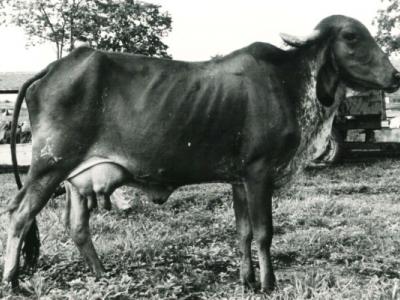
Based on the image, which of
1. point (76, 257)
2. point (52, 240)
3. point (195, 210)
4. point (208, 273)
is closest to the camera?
point (208, 273)

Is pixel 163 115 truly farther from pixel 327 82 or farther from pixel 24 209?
pixel 327 82

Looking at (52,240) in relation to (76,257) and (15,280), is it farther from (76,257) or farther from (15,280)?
(15,280)

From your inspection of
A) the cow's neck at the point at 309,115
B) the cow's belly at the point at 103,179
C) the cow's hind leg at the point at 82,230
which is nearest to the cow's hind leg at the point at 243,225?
the cow's neck at the point at 309,115

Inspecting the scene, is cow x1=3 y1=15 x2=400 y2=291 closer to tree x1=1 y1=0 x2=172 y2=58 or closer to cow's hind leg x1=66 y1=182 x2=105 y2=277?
cow's hind leg x1=66 y1=182 x2=105 y2=277

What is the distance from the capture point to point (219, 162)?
466 cm

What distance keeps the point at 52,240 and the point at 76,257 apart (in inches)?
23.9

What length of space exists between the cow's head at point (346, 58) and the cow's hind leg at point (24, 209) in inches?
92.8

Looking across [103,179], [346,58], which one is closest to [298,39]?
[346,58]

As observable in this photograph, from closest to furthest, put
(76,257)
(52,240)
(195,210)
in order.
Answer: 1. (76,257)
2. (52,240)
3. (195,210)

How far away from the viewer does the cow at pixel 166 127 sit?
15.0 ft

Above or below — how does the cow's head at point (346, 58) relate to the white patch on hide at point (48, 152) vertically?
above

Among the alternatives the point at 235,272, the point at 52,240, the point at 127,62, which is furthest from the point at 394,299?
the point at 52,240

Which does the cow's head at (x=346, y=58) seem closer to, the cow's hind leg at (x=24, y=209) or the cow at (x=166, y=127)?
the cow at (x=166, y=127)

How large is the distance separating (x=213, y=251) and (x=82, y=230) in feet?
4.64
